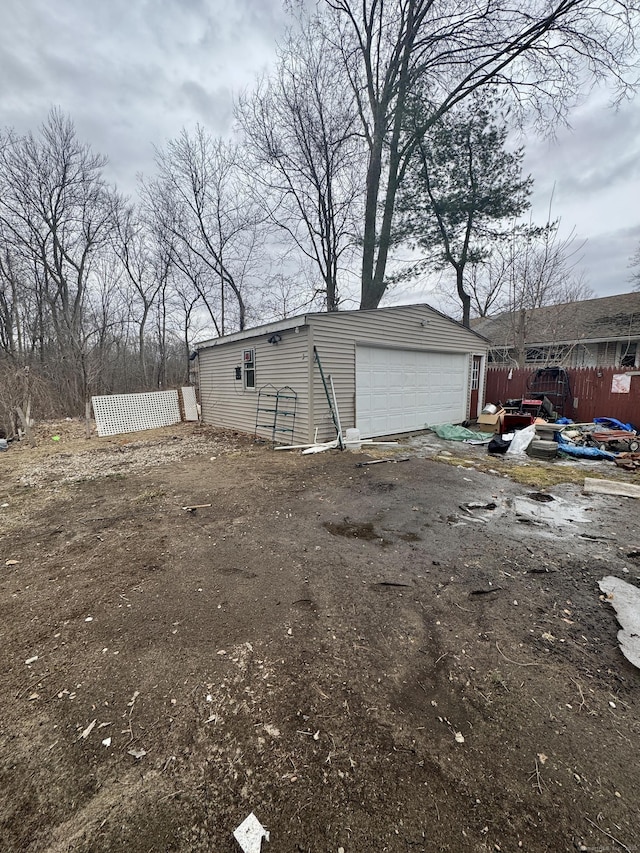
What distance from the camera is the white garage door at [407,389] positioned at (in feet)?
26.9

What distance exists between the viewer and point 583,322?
16172mm

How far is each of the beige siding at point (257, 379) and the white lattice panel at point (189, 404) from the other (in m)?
0.64

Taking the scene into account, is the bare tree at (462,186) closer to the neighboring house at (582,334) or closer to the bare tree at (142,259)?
the neighboring house at (582,334)

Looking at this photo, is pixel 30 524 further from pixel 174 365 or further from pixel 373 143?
pixel 174 365

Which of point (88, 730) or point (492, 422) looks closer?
point (88, 730)

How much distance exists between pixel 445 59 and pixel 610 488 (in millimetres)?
12240

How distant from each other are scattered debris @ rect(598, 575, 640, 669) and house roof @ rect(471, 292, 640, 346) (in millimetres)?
14573

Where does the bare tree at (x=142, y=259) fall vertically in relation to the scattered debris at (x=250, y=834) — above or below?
above

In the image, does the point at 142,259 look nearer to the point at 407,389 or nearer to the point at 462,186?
the point at 462,186

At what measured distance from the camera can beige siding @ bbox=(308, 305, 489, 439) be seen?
7262 millimetres

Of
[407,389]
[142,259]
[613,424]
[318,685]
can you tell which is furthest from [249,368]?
[142,259]

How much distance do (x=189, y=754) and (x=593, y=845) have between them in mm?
1441

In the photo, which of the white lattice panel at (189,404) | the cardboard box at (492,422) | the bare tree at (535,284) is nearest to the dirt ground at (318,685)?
the cardboard box at (492,422)

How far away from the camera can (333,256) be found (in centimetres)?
1498
